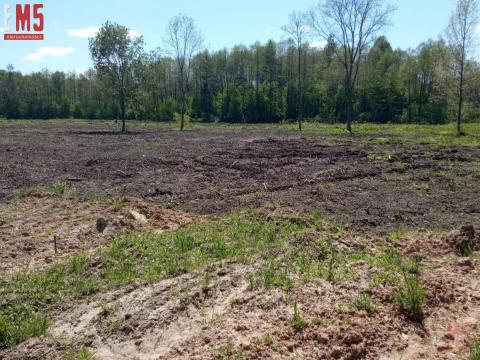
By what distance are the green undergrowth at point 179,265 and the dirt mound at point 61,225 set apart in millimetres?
661

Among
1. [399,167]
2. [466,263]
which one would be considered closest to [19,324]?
[466,263]

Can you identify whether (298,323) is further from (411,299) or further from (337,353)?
(411,299)

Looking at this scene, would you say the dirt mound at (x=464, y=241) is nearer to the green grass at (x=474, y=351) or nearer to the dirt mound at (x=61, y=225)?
the green grass at (x=474, y=351)

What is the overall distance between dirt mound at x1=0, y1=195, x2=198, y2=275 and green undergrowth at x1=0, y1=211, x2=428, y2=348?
661 mm

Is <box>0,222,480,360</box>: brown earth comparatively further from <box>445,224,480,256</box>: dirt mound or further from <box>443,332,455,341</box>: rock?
<box>445,224,480,256</box>: dirt mound

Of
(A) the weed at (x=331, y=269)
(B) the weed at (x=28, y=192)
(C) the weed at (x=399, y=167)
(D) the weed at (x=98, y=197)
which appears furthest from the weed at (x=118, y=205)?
(C) the weed at (x=399, y=167)

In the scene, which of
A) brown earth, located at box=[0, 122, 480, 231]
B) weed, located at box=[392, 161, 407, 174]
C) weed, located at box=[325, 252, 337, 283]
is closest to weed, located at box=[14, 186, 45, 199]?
brown earth, located at box=[0, 122, 480, 231]

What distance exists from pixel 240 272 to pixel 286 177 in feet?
28.8

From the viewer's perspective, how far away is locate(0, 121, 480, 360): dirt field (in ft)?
13.4

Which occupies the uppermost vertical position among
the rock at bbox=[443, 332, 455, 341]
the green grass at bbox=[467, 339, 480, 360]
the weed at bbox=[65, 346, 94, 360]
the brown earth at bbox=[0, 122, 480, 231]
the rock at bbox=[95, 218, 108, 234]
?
the brown earth at bbox=[0, 122, 480, 231]

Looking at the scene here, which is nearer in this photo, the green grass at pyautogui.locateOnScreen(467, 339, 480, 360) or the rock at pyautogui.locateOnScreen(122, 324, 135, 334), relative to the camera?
the green grass at pyautogui.locateOnScreen(467, 339, 480, 360)

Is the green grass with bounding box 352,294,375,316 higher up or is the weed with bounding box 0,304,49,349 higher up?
the green grass with bounding box 352,294,375,316

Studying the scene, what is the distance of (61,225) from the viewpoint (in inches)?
326

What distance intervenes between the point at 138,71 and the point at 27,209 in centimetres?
3341
